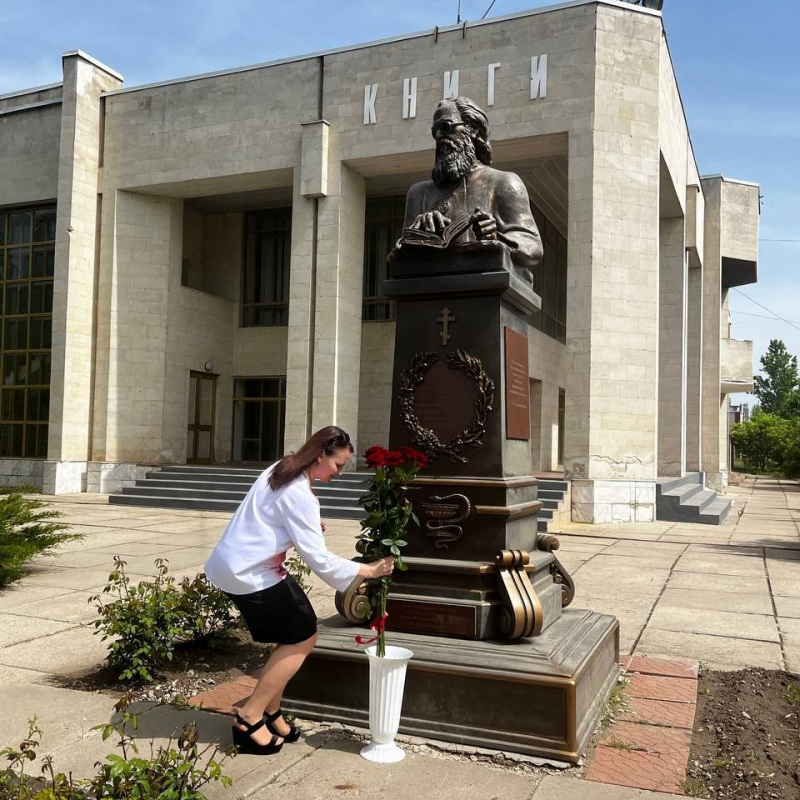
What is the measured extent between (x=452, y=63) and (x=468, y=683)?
1631 centimetres

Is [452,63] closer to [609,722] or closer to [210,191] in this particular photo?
[210,191]

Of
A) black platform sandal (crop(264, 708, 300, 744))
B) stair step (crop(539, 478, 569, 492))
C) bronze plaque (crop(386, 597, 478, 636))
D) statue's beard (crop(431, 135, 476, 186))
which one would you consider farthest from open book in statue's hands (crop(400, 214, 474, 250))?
stair step (crop(539, 478, 569, 492))

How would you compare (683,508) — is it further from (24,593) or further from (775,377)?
(775,377)

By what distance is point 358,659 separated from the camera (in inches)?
176

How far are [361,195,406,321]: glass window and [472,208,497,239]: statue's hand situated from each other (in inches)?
723

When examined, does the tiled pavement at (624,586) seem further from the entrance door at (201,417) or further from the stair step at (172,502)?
the entrance door at (201,417)

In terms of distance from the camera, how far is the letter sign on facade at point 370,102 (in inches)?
731

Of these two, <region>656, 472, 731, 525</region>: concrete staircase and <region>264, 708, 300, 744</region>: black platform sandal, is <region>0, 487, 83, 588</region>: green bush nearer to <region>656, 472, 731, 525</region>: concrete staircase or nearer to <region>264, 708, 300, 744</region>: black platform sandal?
<region>264, 708, 300, 744</region>: black platform sandal

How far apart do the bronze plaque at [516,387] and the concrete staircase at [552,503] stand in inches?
357

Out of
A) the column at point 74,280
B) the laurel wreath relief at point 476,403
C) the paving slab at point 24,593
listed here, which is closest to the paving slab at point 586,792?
the laurel wreath relief at point 476,403

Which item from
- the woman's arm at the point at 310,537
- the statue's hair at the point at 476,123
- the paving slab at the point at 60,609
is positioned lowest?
the paving slab at the point at 60,609

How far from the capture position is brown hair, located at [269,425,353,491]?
3.98 meters

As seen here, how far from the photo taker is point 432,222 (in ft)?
17.5

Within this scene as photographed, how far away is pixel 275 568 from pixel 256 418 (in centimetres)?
2196
